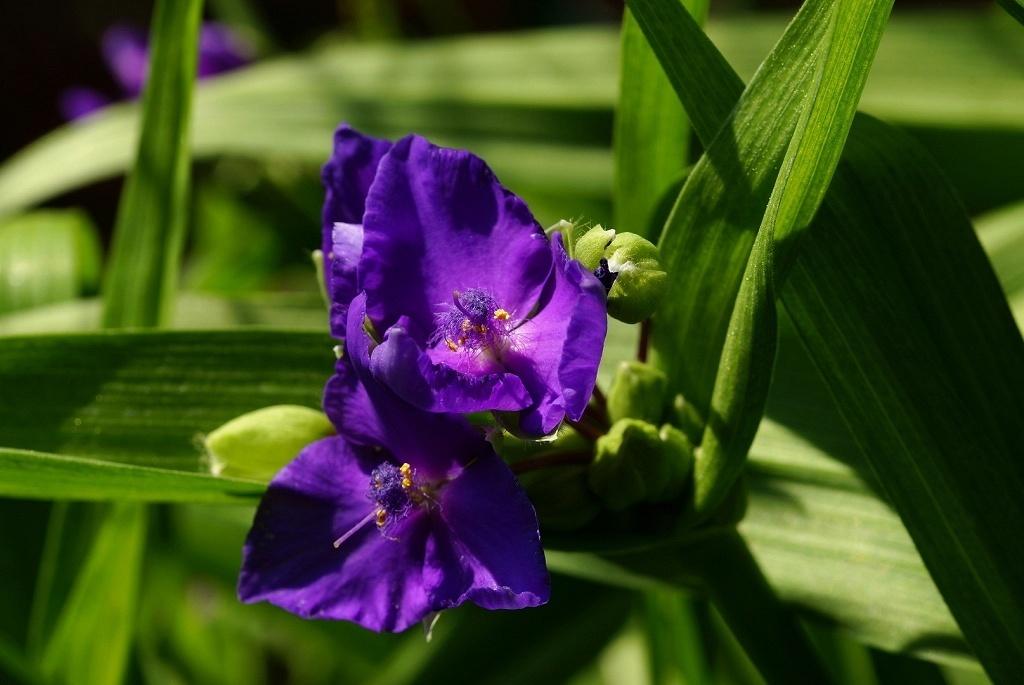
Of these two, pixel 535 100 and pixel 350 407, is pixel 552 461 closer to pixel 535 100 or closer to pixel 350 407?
pixel 350 407

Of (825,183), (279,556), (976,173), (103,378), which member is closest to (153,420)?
(103,378)

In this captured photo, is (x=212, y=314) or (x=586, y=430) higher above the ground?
(x=586, y=430)

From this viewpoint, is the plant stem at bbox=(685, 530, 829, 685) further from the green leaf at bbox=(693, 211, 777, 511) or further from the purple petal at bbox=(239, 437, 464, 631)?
the purple petal at bbox=(239, 437, 464, 631)

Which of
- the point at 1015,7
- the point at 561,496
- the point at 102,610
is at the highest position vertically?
the point at 1015,7

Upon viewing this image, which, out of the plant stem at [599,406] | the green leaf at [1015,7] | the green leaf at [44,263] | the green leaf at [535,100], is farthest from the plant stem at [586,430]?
the green leaf at [44,263]

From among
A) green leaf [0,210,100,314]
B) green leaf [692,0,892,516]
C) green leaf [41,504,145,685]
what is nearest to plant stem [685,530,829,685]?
green leaf [692,0,892,516]

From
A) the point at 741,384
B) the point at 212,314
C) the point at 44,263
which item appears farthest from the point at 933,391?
the point at 44,263
